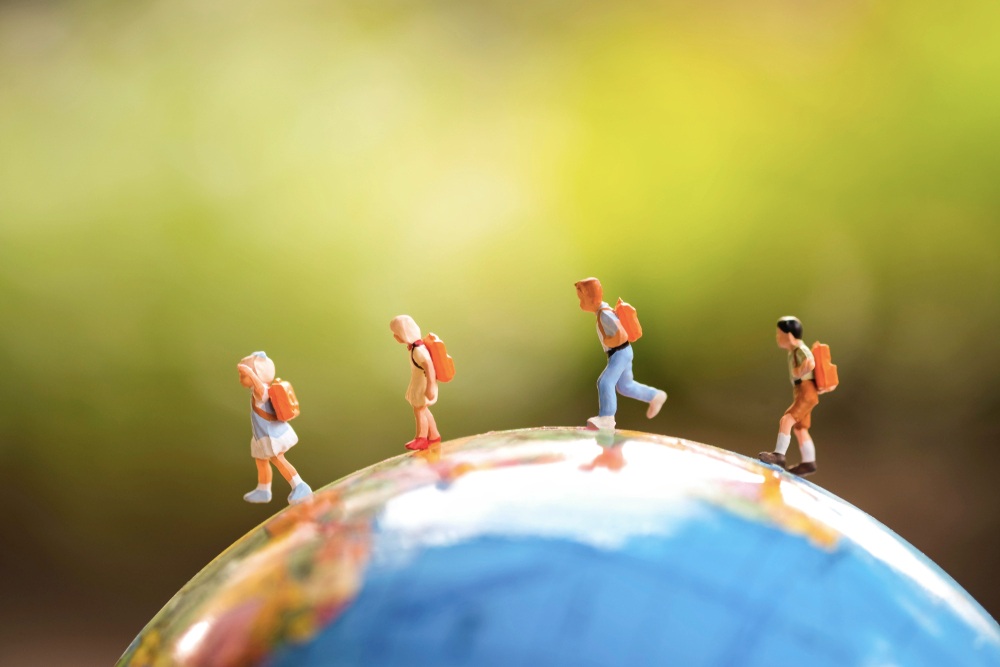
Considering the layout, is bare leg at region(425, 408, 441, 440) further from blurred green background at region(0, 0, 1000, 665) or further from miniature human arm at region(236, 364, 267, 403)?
blurred green background at region(0, 0, 1000, 665)

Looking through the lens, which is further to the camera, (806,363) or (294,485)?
(806,363)

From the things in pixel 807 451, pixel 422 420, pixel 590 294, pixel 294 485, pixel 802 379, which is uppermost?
pixel 590 294

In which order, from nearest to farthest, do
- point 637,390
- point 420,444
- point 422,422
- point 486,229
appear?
point 420,444 → point 422,422 → point 637,390 → point 486,229

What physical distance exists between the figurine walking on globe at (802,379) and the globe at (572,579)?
64 cm

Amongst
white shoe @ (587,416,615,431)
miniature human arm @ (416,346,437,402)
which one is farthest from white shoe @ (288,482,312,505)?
white shoe @ (587,416,615,431)

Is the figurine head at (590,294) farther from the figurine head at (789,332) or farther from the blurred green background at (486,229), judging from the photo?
the blurred green background at (486,229)

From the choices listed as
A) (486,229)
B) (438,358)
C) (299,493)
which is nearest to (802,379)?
(438,358)

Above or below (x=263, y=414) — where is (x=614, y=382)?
below

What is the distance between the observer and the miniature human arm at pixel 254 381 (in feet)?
9.44

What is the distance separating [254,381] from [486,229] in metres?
2.95

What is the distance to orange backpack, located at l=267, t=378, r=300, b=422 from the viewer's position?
2867mm

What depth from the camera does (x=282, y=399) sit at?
2877 millimetres

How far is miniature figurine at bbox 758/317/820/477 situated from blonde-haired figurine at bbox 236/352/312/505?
1.50 metres

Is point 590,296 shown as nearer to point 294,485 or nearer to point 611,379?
point 611,379
